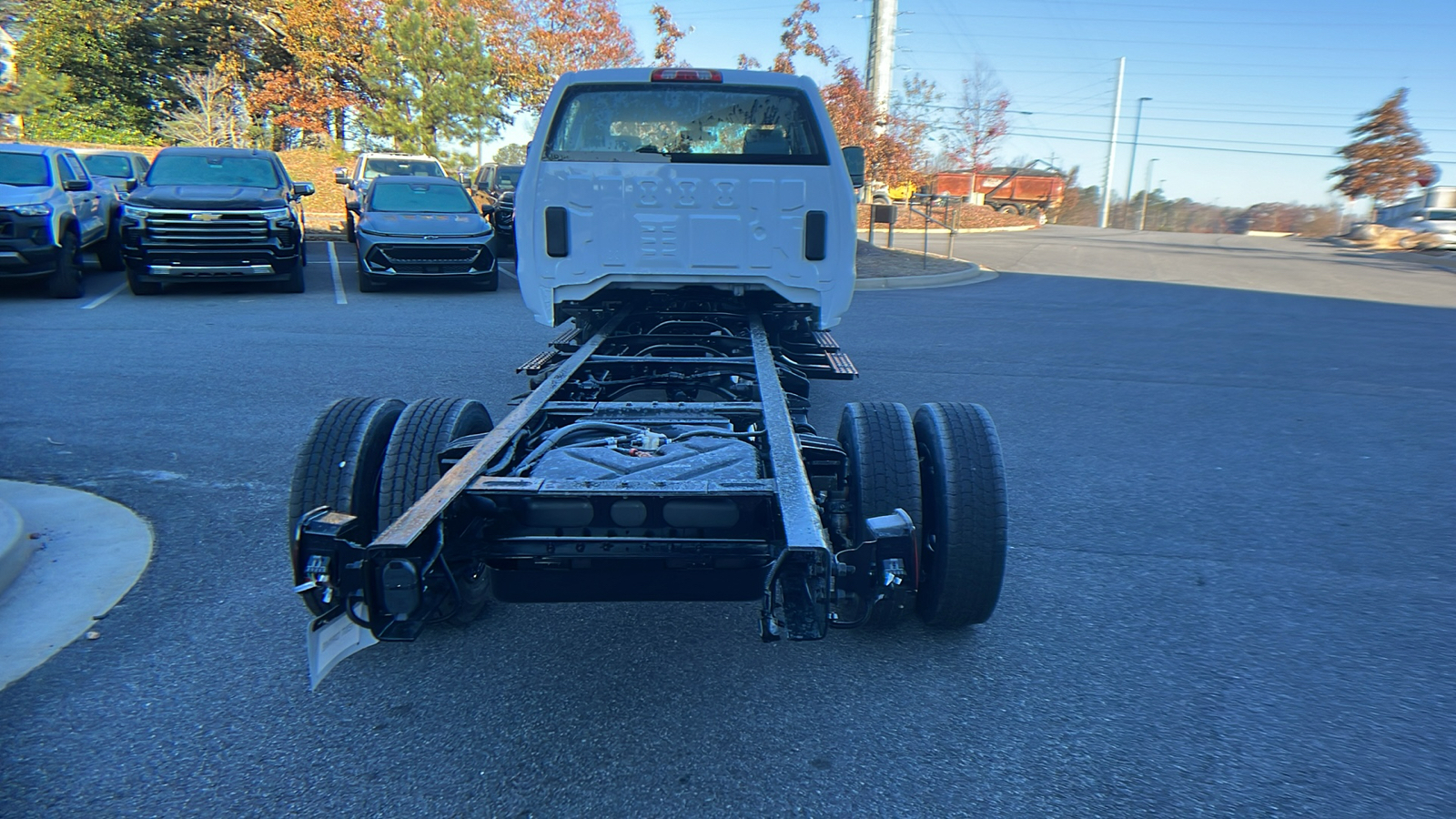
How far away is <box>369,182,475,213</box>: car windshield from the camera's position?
46.0ft

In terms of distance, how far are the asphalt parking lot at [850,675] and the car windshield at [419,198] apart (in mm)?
7713

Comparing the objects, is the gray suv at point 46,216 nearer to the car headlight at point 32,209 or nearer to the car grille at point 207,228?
the car headlight at point 32,209

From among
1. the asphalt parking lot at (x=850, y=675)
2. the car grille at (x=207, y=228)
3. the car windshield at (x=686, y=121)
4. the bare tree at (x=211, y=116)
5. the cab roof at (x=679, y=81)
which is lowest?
the asphalt parking lot at (x=850, y=675)

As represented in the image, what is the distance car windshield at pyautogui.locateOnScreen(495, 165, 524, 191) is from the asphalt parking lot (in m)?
15.1

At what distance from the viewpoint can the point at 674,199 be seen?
19.7 ft

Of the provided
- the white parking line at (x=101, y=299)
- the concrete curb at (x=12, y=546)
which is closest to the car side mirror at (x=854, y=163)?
the concrete curb at (x=12, y=546)

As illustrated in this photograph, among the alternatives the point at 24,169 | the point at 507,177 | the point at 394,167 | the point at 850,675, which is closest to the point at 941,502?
the point at 850,675

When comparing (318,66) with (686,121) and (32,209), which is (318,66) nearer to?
(32,209)

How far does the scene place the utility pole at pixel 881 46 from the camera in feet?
116

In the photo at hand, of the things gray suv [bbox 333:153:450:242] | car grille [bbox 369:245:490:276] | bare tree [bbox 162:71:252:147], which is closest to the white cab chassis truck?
car grille [bbox 369:245:490:276]

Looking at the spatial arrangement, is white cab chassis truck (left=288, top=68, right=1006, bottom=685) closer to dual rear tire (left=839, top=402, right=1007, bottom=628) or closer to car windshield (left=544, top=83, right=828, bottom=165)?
dual rear tire (left=839, top=402, right=1007, bottom=628)

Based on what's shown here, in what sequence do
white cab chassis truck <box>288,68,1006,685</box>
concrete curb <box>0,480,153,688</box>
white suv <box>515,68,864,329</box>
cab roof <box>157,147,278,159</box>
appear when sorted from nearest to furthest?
white cab chassis truck <box>288,68,1006,685</box>
concrete curb <box>0,480,153,688</box>
white suv <box>515,68,864,329</box>
cab roof <box>157,147,278,159</box>

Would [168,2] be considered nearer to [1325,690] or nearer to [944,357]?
[944,357]

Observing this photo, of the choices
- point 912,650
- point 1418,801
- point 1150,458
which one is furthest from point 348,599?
point 1150,458
